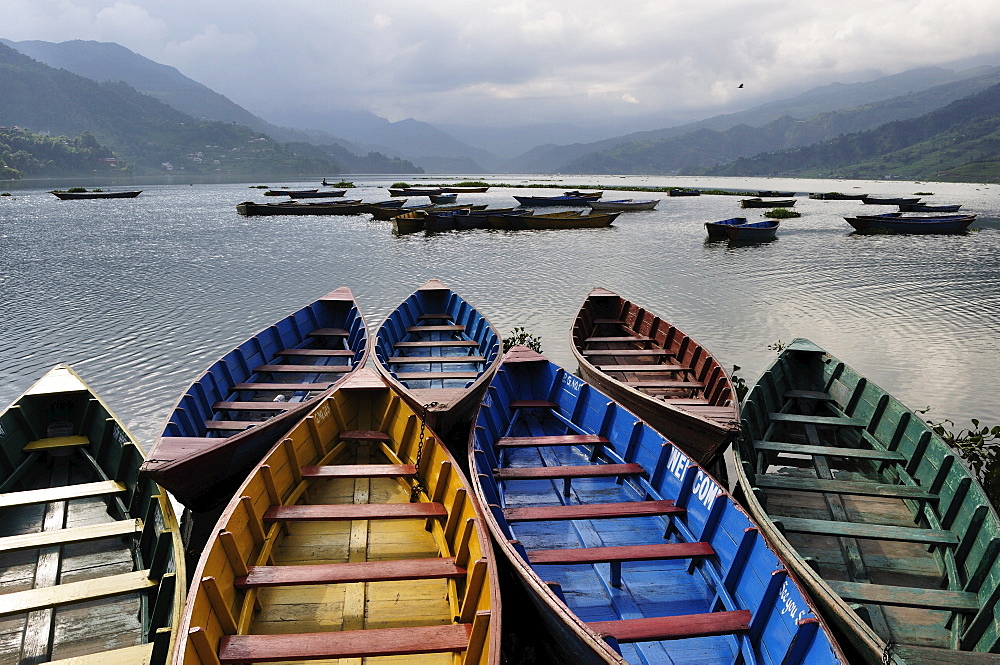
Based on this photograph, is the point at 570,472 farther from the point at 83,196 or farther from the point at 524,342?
the point at 83,196

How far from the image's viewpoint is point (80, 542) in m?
6.96

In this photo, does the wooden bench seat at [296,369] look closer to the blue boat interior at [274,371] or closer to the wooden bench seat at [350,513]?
the blue boat interior at [274,371]

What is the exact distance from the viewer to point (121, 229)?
50969mm

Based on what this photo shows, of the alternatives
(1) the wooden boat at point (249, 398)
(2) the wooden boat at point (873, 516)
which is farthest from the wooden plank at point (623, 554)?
(1) the wooden boat at point (249, 398)

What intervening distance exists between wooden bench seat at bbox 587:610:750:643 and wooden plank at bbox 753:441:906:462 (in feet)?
15.4

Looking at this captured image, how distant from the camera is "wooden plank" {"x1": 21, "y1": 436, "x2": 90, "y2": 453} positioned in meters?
8.81

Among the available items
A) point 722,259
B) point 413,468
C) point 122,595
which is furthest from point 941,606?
point 722,259

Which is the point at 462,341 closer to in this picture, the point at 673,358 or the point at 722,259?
the point at 673,358

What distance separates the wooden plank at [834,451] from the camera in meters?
8.88

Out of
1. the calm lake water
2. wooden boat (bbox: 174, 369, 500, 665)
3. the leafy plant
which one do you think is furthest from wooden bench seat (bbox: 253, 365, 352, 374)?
the leafy plant

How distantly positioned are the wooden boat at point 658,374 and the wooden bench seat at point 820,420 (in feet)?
4.03

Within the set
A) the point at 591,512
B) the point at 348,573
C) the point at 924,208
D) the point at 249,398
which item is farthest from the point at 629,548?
the point at 924,208

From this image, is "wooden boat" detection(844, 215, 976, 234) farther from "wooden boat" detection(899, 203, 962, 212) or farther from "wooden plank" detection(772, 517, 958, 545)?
"wooden plank" detection(772, 517, 958, 545)

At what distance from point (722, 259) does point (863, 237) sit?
21190 mm
